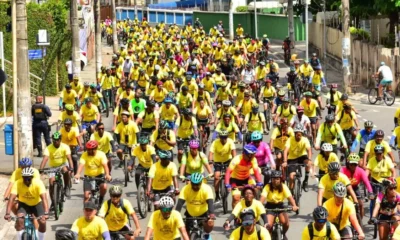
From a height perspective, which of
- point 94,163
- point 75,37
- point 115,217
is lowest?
point 115,217

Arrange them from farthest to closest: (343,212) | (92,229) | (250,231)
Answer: (343,212) < (92,229) < (250,231)

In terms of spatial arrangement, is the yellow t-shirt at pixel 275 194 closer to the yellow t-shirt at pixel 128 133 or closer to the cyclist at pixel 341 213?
the cyclist at pixel 341 213

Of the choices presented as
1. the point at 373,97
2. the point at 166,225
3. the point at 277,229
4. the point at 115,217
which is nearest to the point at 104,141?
the point at 115,217

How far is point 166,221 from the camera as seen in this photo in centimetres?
1264

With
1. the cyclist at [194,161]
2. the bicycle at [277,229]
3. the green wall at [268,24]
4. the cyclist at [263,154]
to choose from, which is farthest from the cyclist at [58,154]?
the green wall at [268,24]

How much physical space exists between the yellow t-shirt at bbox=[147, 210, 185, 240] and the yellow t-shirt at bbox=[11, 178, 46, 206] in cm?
290

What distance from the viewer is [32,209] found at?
49.3 feet

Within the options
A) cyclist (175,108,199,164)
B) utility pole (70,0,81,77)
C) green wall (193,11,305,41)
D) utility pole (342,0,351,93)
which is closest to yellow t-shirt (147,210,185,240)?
cyclist (175,108,199,164)

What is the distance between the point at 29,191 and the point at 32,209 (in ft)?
0.97

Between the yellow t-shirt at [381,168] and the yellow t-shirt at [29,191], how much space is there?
18.4ft

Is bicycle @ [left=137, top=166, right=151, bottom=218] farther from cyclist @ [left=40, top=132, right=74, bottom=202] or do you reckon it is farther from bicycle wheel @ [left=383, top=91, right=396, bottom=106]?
bicycle wheel @ [left=383, top=91, right=396, bottom=106]

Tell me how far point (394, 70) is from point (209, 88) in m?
9.27

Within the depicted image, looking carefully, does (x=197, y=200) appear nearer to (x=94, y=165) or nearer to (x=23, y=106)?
(x=94, y=165)

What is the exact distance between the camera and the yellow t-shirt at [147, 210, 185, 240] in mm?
12633
